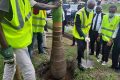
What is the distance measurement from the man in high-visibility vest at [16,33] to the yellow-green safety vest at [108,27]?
4.42 m

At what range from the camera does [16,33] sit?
4281 millimetres

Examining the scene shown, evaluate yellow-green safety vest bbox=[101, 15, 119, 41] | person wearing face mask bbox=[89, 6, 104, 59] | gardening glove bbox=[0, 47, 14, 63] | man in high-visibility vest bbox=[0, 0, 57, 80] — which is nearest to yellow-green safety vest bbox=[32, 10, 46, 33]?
yellow-green safety vest bbox=[101, 15, 119, 41]

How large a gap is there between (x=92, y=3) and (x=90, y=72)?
1800 mm

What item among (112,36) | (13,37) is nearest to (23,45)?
(13,37)

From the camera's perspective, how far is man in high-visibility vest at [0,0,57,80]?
4.04 meters

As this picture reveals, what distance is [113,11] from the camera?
Answer: 863 centimetres

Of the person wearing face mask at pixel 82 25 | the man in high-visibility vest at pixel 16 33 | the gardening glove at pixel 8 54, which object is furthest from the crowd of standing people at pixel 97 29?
the gardening glove at pixel 8 54

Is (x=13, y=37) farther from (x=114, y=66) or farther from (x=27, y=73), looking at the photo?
(x=114, y=66)

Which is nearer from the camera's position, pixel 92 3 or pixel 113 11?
pixel 92 3

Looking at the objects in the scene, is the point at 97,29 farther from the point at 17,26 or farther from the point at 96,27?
the point at 17,26

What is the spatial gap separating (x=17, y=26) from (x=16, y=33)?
12 centimetres

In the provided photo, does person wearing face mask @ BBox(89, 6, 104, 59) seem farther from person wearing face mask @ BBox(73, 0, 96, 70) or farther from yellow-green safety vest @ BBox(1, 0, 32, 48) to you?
yellow-green safety vest @ BBox(1, 0, 32, 48)

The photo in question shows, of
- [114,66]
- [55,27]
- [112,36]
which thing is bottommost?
[114,66]

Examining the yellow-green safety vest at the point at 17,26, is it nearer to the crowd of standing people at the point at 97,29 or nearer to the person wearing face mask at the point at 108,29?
the crowd of standing people at the point at 97,29
